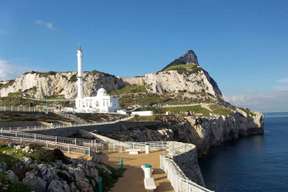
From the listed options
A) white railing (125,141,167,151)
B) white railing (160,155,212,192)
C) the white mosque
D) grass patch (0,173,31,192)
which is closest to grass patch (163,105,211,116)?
the white mosque

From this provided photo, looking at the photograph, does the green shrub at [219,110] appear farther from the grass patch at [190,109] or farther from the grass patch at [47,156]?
the grass patch at [47,156]

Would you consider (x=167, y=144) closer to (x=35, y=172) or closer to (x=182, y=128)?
(x=35, y=172)

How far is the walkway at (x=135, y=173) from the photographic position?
20844 mm

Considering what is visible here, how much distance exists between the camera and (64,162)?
20.8 metres

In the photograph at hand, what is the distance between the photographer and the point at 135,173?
25531 mm

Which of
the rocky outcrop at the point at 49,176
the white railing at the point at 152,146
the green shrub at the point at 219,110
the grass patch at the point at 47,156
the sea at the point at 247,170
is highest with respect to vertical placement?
the green shrub at the point at 219,110

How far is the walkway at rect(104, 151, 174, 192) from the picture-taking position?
821 inches

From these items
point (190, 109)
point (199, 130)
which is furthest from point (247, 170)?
point (190, 109)

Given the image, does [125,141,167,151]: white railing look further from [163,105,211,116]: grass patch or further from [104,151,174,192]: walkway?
[163,105,211,116]: grass patch

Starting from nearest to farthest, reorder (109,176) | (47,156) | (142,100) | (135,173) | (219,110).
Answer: (47,156), (109,176), (135,173), (219,110), (142,100)

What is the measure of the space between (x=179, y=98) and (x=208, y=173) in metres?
125

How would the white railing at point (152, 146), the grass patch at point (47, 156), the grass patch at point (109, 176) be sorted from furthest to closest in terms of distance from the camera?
the white railing at point (152, 146) → the grass patch at point (109, 176) → the grass patch at point (47, 156)

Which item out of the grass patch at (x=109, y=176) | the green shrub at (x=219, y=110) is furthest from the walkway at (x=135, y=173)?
the green shrub at (x=219, y=110)

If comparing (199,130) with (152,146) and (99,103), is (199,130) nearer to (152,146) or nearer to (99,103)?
(99,103)
